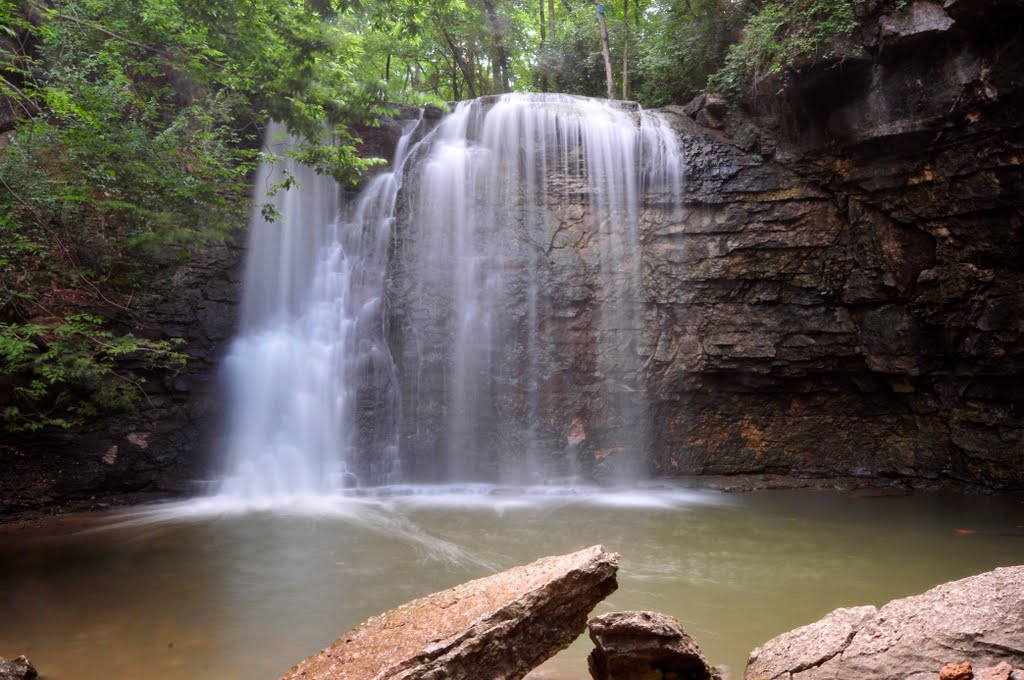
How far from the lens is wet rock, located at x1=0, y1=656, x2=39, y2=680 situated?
3.62 metres

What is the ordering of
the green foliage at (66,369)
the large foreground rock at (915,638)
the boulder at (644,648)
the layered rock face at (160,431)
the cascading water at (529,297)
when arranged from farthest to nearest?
the cascading water at (529,297) → the layered rock face at (160,431) → the green foliage at (66,369) → the boulder at (644,648) → the large foreground rock at (915,638)

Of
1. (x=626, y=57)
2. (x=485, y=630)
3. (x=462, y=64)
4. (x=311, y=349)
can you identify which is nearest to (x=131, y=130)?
(x=311, y=349)

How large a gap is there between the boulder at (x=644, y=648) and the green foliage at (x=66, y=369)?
220 inches

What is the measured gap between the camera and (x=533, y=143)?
1098cm

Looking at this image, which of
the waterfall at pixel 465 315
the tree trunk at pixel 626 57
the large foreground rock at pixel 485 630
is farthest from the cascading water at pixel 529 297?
the large foreground rock at pixel 485 630

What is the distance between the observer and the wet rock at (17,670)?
362cm

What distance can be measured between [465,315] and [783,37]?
6313 mm

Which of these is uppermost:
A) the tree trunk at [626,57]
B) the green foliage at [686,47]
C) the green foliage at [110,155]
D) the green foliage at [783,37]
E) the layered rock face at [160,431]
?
the tree trunk at [626,57]

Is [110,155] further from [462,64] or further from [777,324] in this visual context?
[462,64]

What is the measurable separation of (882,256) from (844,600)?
20.8 feet

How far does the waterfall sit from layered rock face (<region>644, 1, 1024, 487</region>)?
2.33 ft

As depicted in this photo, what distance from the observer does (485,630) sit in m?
2.92

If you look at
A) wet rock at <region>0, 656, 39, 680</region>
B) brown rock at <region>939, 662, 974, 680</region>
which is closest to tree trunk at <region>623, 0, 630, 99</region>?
brown rock at <region>939, 662, 974, 680</region>

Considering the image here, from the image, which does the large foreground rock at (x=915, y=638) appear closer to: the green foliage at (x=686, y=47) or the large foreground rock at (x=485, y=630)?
the large foreground rock at (x=485, y=630)
